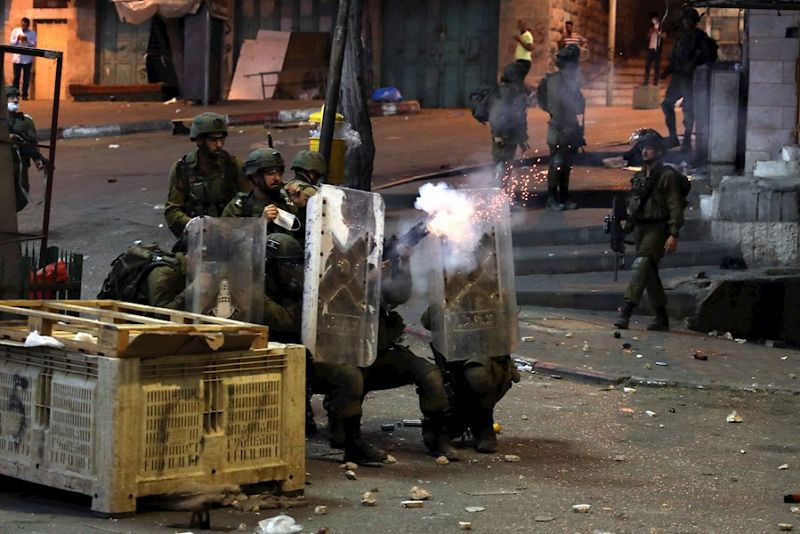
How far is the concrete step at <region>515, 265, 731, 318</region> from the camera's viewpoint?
13523 millimetres

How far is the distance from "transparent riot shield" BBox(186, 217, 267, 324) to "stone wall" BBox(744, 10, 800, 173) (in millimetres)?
9830

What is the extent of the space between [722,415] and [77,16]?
82.5 feet

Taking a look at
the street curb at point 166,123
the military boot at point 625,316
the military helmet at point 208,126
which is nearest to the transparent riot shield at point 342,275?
the military helmet at point 208,126

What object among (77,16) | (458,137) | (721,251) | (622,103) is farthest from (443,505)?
(77,16)

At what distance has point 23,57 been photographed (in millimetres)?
30734

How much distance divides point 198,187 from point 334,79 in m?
4.88

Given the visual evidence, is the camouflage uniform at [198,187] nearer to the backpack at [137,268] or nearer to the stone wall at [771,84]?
the backpack at [137,268]

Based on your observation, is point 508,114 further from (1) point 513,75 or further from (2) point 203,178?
(2) point 203,178

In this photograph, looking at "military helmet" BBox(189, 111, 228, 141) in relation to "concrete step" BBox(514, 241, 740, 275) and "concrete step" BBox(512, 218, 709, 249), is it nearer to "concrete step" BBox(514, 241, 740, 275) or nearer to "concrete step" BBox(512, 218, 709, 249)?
"concrete step" BBox(514, 241, 740, 275)

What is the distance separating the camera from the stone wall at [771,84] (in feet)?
53.0

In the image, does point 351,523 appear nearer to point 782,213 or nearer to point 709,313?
point 709,313

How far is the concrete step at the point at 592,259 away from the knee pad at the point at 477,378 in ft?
21.7

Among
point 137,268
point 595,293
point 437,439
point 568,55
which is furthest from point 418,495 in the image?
point 568,55

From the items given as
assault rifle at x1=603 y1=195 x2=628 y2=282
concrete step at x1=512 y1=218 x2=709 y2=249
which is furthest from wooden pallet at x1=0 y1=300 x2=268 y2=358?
concrete step at x1=512 y1=218 x2=709 y2=249
